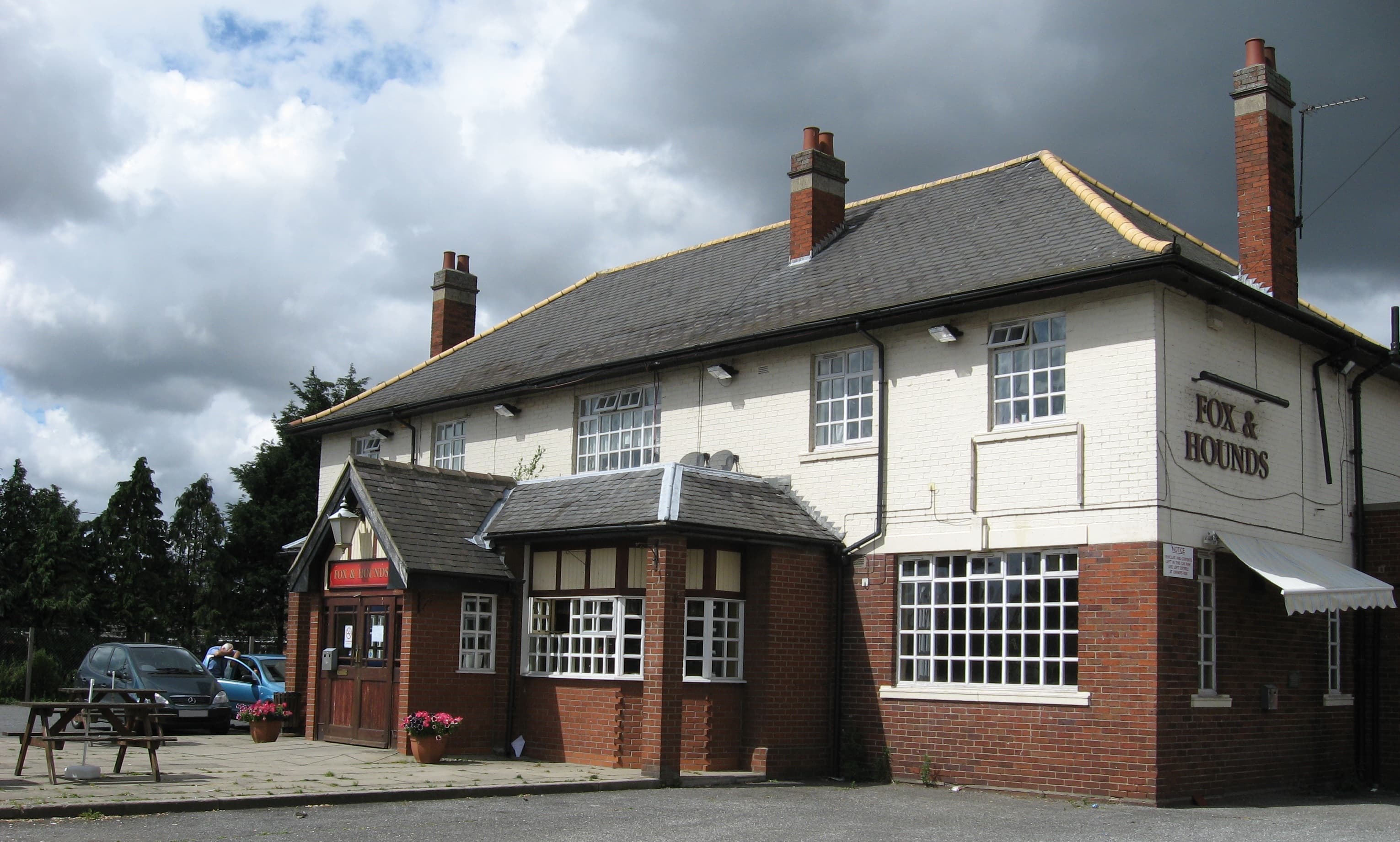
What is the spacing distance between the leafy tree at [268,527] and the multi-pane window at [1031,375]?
26.0 metres

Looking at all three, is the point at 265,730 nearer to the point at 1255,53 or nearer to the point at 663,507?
the point at 663,507

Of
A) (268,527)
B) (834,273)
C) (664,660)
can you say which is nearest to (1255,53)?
(834,273)

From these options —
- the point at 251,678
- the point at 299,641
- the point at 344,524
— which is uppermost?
the point at 344,524

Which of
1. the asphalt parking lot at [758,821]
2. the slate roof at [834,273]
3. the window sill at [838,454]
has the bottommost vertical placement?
the asphalt parking lot at [758,821]

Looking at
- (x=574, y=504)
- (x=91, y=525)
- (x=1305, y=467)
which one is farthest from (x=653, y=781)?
(x=91, y=525)

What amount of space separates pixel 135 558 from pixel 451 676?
2148 centimetres

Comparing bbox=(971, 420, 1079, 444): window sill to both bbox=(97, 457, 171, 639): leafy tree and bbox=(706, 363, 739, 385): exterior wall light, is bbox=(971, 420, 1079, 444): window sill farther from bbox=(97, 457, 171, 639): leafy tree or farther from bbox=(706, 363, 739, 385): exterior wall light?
bbox=(97, 457, 171, 639): leafy tree

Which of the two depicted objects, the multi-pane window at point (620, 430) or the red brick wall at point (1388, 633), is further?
the multi-pane window at point (620, 430)

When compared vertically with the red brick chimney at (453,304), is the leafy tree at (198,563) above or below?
below

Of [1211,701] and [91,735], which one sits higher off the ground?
[1211,701]

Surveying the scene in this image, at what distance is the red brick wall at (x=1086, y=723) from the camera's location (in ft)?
45.7

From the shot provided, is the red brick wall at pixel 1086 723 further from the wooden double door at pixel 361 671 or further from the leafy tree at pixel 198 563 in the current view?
the leafy tree at pixel 198 563

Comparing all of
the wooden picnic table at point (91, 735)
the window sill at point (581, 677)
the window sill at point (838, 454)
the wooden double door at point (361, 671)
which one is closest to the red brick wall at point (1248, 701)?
the window sill at point (838, 454)

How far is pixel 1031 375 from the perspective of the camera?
15.5 m
